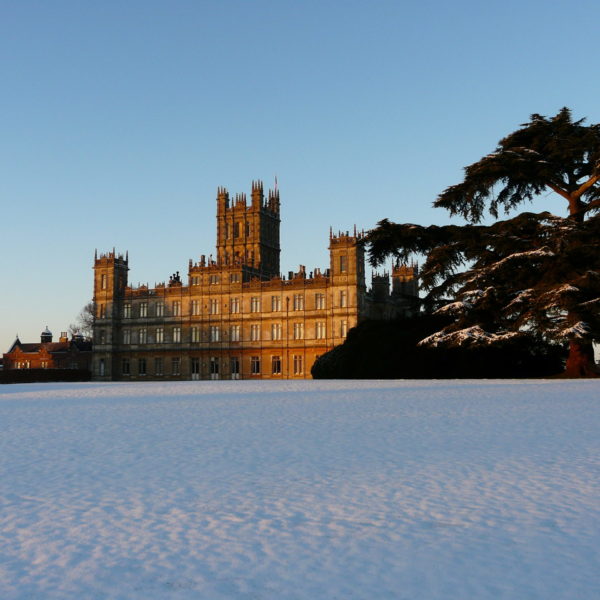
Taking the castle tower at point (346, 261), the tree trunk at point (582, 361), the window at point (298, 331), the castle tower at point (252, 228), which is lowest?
the tree trunk at point (582, 361)

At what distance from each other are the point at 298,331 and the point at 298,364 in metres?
2.80

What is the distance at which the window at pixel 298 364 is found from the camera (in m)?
61.6

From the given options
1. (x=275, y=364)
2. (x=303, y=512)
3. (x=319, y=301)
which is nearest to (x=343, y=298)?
(x=319, y=301)

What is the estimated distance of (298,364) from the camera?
203ft

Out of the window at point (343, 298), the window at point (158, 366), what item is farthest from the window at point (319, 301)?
the window at point (158, 366)

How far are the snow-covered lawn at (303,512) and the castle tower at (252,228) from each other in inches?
2777

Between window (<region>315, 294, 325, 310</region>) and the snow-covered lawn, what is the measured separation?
48.7m

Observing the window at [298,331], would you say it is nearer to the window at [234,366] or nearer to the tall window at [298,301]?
the tall window at [298,301]

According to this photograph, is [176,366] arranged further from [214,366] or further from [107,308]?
[107,308]

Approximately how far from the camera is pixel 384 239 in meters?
32.5

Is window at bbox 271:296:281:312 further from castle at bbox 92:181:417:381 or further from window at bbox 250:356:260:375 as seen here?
window at bbox 250:356:260:375

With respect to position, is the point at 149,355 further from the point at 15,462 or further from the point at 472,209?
the point at 15,462

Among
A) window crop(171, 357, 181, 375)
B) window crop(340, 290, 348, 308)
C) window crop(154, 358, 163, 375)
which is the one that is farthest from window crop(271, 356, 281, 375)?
window crop(154, 358, 163, 375)

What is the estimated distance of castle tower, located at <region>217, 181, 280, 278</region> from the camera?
270 ft
